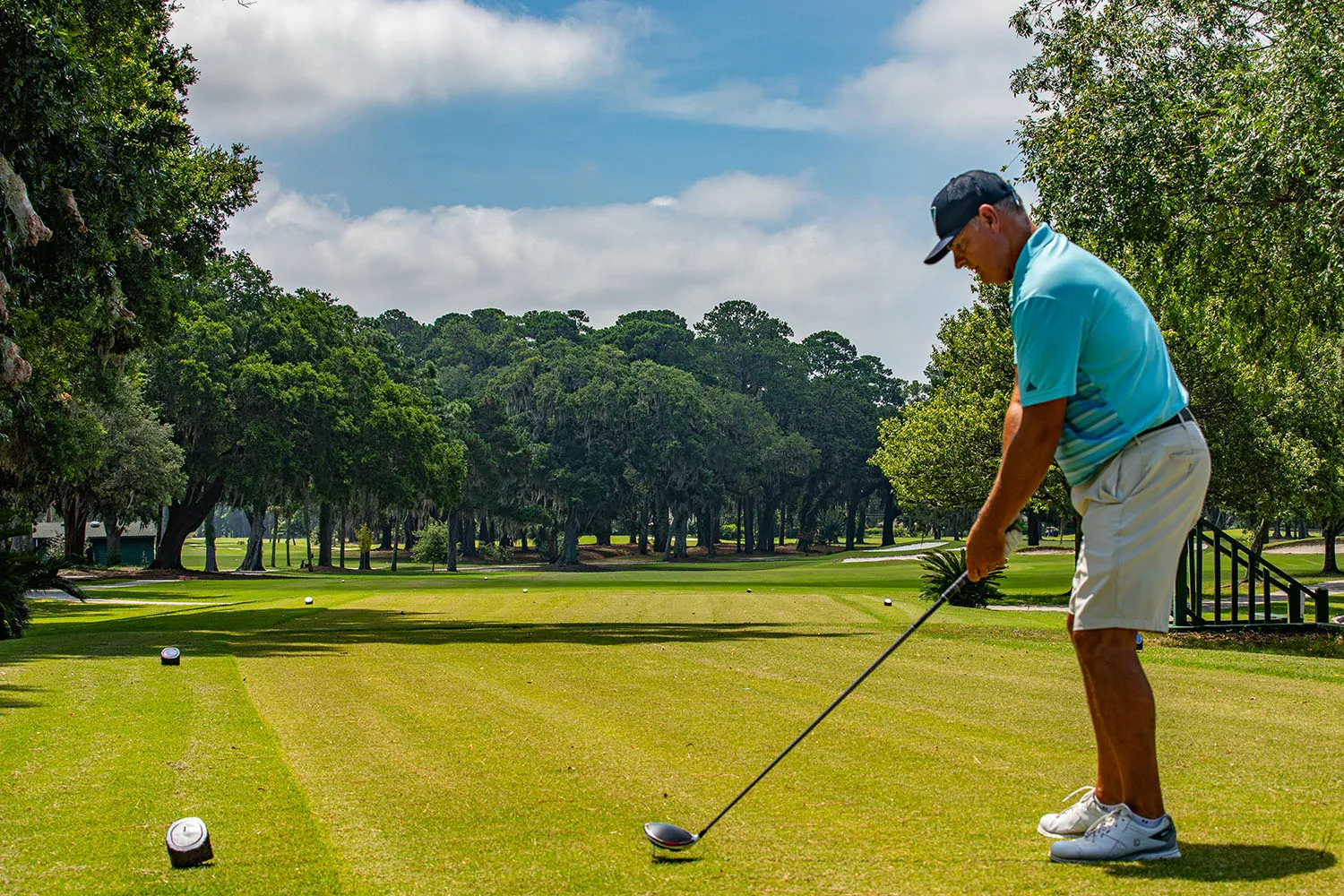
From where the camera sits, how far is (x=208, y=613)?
92.6ft

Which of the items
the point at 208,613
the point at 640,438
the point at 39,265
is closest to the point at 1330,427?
the point at 208,613

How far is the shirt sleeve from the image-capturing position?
4.68 metres

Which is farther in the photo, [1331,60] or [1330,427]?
[1330,427]

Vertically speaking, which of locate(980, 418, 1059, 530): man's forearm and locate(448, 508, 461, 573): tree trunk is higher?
locate(980, 418, 1059, 530): man's forearm

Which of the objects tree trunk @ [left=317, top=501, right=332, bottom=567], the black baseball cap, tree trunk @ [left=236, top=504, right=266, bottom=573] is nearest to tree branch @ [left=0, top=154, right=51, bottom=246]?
the black baseball cap

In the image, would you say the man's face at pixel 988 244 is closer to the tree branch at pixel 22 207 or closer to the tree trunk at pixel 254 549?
the tree branch at pixel 22 207

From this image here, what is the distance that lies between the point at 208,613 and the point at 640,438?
60.9m

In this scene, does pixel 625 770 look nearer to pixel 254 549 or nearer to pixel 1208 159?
pixel 1208 159

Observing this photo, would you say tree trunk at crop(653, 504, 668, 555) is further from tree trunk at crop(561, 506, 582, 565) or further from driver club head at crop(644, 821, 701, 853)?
driver club head at crop(644, 821, 701, 853)

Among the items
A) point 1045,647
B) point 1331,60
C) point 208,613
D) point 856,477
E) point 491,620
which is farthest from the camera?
point 856,477

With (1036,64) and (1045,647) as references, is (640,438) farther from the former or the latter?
(1045,647)

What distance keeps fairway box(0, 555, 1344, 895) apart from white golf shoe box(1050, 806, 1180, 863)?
65 millimetres

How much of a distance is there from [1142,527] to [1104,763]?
1006 millimetres

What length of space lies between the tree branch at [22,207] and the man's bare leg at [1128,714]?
15.4 m
